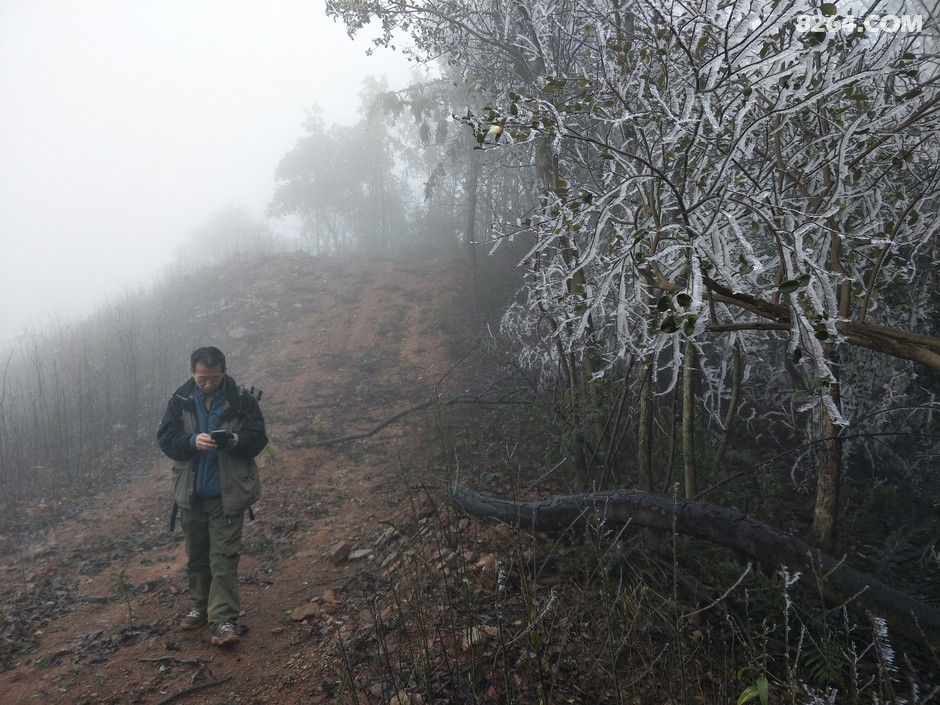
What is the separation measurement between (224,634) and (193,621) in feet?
1.47

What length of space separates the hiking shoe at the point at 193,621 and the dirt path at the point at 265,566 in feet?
0.25

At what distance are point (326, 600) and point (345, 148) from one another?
27568 millimetres

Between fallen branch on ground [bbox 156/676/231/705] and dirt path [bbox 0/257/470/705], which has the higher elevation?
fallen branch on ground [bbox 156/676/231/705]

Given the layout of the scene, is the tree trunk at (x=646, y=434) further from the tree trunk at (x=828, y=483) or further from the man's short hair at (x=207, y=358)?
the man's short hair at (x=207, y=358)

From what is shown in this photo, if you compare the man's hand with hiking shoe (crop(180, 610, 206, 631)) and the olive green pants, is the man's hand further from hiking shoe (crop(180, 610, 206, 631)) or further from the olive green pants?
hiking shoe (crop(180, 610, 206, 631))

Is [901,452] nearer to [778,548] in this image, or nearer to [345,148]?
[778,548]

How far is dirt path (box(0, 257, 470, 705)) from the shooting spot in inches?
117

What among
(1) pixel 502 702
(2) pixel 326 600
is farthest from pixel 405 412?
(1) pixel 502 702

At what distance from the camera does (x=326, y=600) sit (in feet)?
11.5

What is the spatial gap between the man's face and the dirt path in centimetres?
159

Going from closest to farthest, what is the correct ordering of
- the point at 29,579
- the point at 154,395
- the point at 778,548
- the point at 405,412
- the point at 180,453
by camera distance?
the point at 778,548, the point at 180,453, the point at 29,579, the point at 405,412, the point at 154,395

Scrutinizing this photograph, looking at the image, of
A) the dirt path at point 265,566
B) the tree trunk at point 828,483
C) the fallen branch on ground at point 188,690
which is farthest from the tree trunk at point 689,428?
the fallen branch on ground at point 188,690

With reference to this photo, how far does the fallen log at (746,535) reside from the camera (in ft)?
7.32

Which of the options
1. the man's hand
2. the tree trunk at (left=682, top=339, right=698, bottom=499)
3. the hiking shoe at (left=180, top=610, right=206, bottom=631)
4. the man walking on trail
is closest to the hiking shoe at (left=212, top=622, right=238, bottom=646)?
the man walking on trail
